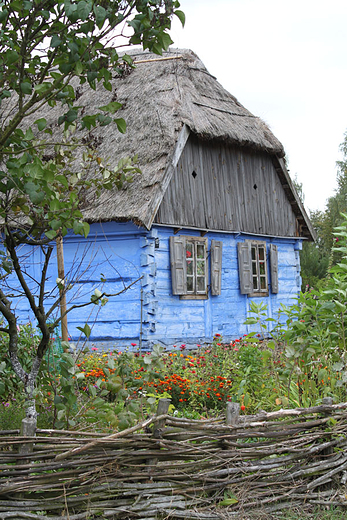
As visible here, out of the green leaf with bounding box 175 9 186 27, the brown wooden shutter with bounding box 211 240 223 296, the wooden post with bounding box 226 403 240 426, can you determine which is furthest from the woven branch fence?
the brown wooden shutter with bounding box 211 240 223 296

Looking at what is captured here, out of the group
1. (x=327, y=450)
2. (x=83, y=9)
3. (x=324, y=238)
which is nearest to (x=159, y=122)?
(x=327, y=450)

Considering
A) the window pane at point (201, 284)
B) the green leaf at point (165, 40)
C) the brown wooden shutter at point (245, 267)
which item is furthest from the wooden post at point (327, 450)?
the brown wooden shutter at point (245, 267)

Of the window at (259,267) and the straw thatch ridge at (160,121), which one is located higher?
the straw thatch ridge at (160,121)

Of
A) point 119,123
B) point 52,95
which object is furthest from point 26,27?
point 119,123

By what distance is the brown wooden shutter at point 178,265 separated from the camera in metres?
10.4

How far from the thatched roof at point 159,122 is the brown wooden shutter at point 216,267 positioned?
82.5 inches

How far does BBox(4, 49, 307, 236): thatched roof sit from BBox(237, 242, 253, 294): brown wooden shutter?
7.10ft

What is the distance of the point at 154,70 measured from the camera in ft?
40.0

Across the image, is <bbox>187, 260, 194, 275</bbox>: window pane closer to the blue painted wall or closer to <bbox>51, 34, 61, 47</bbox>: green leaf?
the blue painted wall

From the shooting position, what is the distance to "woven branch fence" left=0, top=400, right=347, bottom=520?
9.84ft

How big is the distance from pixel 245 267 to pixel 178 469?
30.0 feet

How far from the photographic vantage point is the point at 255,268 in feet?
41.9

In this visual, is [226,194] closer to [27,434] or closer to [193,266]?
[193,266]

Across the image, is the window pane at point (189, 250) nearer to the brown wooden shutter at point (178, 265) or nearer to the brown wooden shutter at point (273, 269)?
the brown wooden shutter at point (178, 265)
